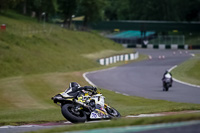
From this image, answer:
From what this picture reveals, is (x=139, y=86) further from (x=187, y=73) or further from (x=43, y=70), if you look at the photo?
(x=43, y=70)

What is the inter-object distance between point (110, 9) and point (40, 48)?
3625 inches

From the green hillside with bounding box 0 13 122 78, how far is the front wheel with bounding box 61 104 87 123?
91.1 ft

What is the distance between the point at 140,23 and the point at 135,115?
81.0 meters

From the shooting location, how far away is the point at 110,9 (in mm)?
143250

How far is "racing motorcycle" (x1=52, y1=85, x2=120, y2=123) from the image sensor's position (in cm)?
1332

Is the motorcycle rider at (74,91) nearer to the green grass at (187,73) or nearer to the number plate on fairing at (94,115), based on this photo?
the number plate on fairing at (94,115)

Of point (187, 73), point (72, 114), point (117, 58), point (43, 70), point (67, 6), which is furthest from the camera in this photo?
point (67, 6)

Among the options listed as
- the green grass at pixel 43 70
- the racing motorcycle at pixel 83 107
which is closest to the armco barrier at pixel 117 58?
the green grass at pixel 43 70

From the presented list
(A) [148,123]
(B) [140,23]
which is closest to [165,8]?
(B) [140,23]

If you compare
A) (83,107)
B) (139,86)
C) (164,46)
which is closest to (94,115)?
(83,107)

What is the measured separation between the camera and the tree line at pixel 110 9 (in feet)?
246

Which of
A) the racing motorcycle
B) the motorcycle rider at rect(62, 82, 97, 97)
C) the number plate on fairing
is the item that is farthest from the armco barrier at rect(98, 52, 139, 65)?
the number plate on fairing

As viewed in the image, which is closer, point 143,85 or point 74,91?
point 74,91

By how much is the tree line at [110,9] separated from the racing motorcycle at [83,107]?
45.6 m
